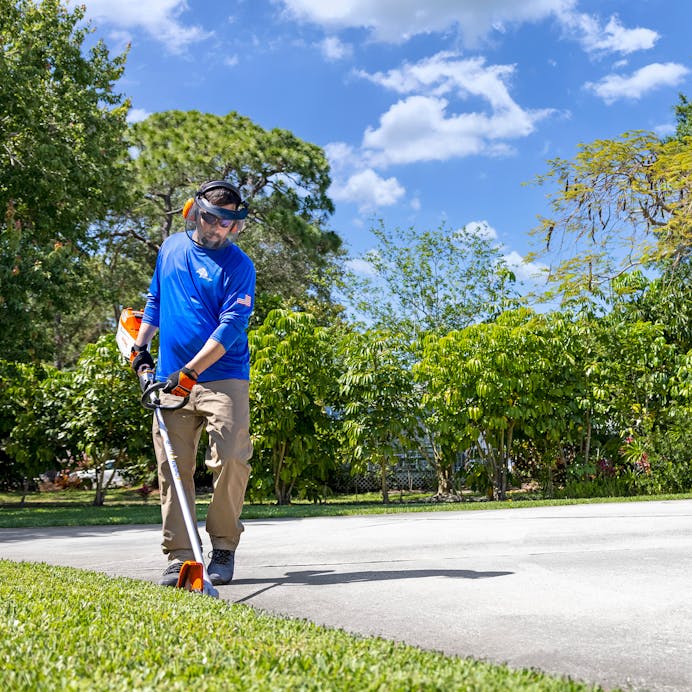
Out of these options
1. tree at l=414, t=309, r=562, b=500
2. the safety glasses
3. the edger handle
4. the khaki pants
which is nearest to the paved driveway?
the khaki pants

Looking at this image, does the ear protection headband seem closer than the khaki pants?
No

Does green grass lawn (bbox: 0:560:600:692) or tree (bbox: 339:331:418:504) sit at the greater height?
tree (bbox: 339:331:418:504)

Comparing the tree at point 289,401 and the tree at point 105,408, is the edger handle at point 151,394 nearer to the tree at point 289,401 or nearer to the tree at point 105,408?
the tree at point 289,401

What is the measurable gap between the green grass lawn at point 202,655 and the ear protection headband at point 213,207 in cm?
221

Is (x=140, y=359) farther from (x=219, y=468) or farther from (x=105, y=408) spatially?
(x=105, y=408)

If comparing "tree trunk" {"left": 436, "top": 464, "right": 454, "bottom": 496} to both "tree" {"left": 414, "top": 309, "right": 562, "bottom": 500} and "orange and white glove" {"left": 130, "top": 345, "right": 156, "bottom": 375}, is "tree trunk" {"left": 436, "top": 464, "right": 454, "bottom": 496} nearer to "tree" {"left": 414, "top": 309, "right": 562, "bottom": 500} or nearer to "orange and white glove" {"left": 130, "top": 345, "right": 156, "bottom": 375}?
"tree" {"left": 414, "top": 309, "right": 562, "bottom": 500}

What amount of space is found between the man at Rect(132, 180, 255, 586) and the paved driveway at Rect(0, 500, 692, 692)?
40 centimetres

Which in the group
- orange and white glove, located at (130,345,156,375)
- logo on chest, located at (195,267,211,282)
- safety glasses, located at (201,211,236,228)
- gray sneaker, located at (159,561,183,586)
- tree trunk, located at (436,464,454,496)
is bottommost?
tree trunk, located at (436,464,454,496)

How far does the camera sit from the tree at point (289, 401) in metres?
13.5

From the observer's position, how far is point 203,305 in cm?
451

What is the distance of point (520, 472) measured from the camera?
50.3 ft

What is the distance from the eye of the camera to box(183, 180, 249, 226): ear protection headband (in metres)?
4.49

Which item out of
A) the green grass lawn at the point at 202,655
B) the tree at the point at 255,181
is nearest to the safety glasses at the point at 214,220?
the green grass lawn at the point at 202,655

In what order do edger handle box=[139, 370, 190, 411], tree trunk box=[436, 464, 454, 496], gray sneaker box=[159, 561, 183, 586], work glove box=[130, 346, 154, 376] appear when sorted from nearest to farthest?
gray sneaker box=[159, 561, 183, 586] → edger handle box=[139, 370, 190, 411] → work glove box=[130, 346, 154, 376] → tree trunk box=[436, 464, 454, 496]
